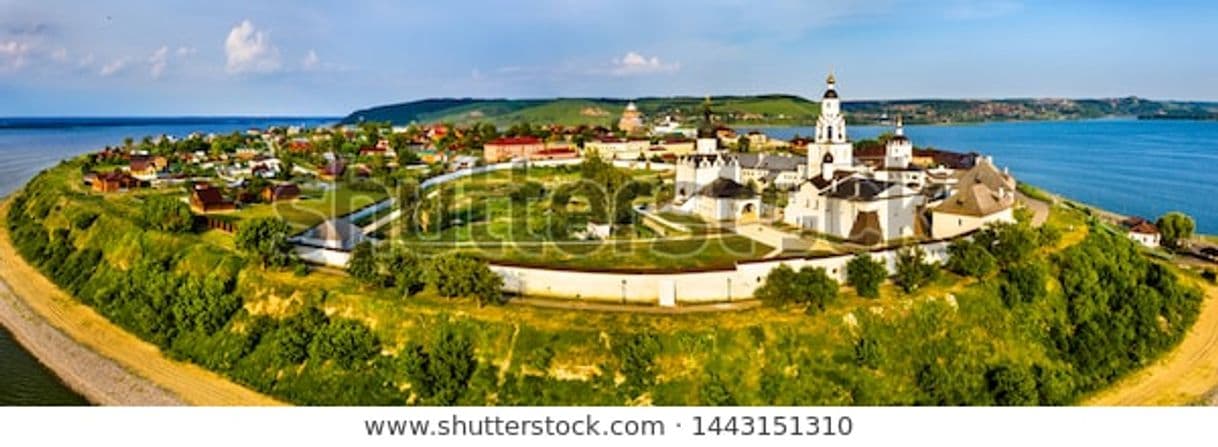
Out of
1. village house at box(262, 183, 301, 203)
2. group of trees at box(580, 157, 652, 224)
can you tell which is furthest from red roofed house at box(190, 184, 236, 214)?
group of trees at box(580, 157, 652, 224)

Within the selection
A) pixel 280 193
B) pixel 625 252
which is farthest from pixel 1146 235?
pixel 280 193

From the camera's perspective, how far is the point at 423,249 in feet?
64.6

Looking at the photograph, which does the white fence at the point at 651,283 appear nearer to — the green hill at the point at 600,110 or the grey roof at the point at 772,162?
the grey roof at the point at 772,162

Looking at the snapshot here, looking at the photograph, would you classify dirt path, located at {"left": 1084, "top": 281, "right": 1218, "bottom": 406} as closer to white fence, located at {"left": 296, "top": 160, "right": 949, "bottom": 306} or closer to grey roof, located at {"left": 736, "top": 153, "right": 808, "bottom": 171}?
white fence, located at {"left": 296, "top": 160, "right": 949, "bottom": 306}

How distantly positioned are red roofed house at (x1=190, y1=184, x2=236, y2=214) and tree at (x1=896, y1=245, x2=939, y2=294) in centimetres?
2008

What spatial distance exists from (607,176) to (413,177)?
11.0 meters

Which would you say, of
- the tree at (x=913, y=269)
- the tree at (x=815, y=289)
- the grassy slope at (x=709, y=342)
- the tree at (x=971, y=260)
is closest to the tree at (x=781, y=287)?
the tree at (x=815, y=289)

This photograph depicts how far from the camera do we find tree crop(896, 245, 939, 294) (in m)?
16.4

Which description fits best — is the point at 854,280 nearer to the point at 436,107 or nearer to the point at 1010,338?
the point at 1010,338

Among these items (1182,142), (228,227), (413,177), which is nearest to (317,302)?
(228,227)

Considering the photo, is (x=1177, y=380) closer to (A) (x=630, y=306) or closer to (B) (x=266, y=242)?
(A) (x=630, y=306)

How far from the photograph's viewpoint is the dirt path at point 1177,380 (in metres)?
15.1

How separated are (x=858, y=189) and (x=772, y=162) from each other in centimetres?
1278

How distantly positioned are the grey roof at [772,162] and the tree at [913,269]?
15546mm
